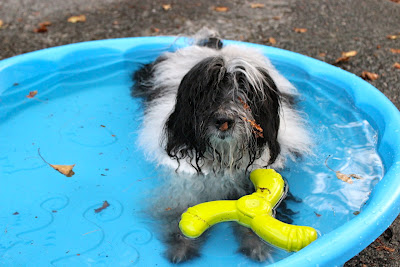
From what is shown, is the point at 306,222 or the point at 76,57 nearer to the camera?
the point at 306,222

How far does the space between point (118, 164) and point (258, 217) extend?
1395 mm

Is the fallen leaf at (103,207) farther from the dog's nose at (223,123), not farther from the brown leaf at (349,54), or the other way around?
the brown leaf at (349,54)

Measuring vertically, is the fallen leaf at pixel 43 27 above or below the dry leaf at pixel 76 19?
below

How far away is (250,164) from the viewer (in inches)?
125

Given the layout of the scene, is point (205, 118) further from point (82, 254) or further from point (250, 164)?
point (82, 254)

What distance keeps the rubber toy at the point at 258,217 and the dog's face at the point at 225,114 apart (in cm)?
29

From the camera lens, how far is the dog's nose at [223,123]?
274cm

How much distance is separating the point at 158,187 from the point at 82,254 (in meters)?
0.81

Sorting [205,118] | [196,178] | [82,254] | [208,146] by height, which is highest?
[205,118]

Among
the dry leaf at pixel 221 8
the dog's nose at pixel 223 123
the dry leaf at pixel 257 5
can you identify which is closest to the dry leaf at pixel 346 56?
the dry leaf at pixel 257 5

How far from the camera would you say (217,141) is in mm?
2896

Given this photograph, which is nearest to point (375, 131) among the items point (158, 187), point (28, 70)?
point (158, 187)

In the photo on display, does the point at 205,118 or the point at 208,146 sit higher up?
the point at 205,118

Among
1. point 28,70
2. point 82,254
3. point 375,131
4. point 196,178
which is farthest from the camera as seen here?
point 28,70
